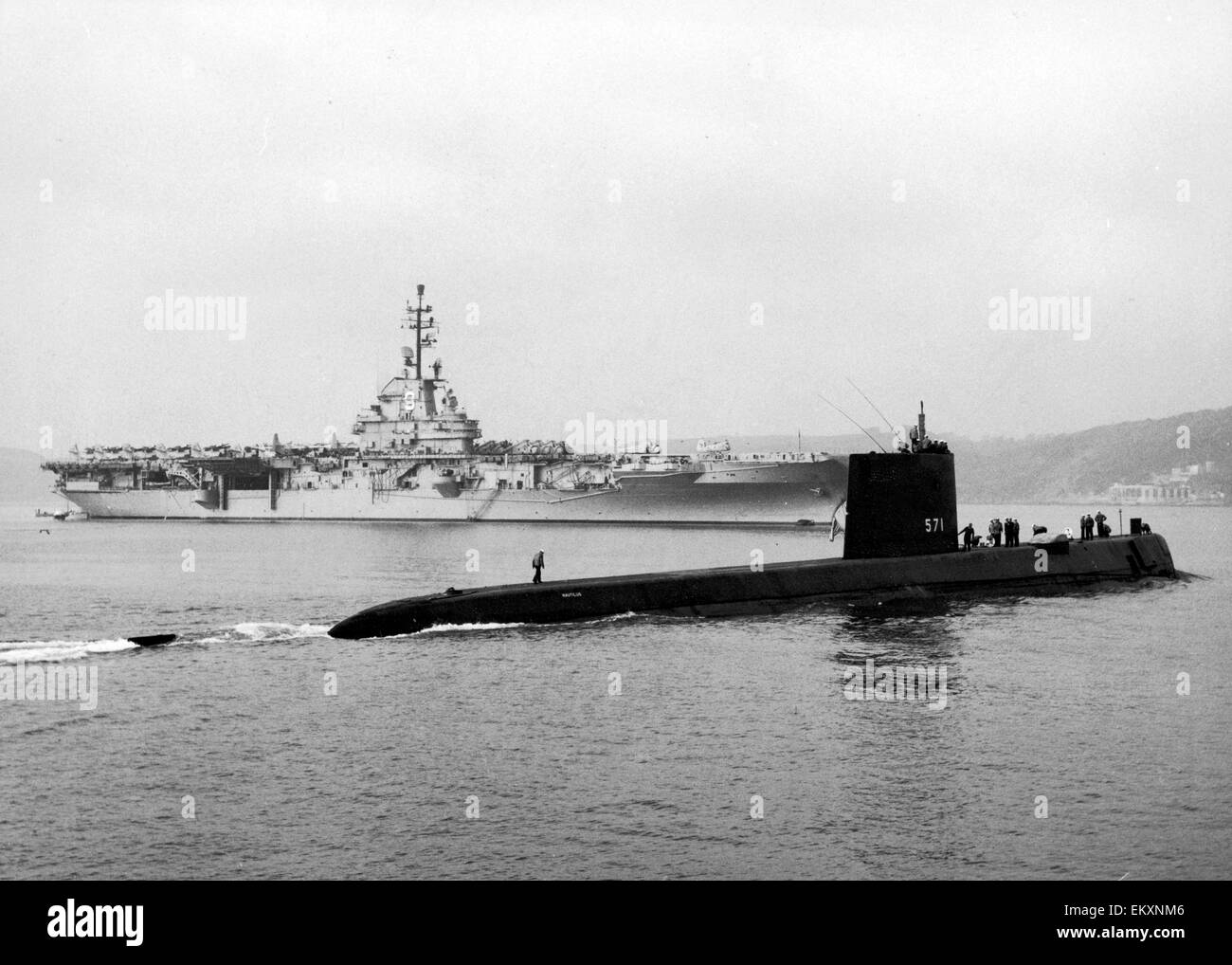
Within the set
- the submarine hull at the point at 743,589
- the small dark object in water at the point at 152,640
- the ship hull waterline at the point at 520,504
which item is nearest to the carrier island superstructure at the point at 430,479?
the ship hull waterline at the point at 520,504

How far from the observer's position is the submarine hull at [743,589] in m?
18.9

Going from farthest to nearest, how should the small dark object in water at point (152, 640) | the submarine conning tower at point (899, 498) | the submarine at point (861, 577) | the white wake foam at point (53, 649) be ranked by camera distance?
the submarine conning tower at point (899, 498)
the submarine at point (861, 577)
the small dark object in water at point (152, 640)
the white wake foam at point (53, 649)

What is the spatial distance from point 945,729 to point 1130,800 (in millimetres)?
2676

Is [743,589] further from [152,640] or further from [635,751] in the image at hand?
[152,640]

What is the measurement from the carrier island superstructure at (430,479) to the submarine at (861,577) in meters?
37.2

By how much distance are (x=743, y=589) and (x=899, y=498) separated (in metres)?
4.08

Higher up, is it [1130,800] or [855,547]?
[855,547]

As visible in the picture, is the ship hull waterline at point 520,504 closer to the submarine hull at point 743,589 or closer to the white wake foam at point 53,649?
the submarine hull at point 743,589

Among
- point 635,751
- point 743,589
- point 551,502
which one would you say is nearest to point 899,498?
point 743,589

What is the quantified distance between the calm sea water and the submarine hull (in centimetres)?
50
